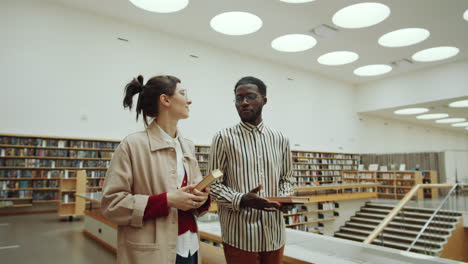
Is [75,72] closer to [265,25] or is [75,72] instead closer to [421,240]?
[265,25]

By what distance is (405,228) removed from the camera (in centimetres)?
929

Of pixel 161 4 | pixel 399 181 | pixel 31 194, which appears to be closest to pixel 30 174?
pixel 31 194

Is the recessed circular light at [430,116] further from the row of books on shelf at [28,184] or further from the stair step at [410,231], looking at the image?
the row of books on shelf at [28,184]

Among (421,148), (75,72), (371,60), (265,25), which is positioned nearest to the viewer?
(75,72)

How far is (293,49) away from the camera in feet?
37.7

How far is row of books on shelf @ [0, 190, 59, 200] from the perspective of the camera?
758 centimetres

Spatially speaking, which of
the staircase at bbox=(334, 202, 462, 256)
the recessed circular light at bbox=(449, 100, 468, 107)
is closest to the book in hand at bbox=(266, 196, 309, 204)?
the staircase at bbox=(334, 202, 462, 256)

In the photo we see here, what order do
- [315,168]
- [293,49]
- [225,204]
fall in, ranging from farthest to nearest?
[315,168]
[293,49]
[225,204]

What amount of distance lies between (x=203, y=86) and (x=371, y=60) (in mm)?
7548

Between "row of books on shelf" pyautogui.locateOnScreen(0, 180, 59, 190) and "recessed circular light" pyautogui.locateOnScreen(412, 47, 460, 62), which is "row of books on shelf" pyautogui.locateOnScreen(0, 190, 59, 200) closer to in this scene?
"row of books on shelf" pyautogui.locateOnScreen(0, 180, 59, 190)

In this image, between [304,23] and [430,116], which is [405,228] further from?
[430,116]

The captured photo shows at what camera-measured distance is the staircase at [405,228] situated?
774 centimetres

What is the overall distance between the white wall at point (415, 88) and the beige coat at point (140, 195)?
15.4 meters

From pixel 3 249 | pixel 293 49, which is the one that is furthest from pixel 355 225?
pixel 3 249
